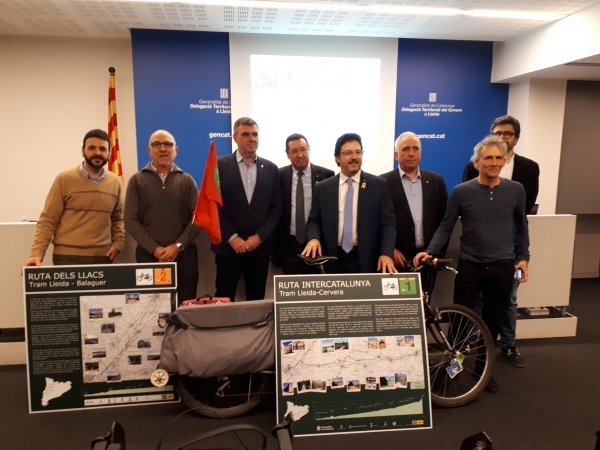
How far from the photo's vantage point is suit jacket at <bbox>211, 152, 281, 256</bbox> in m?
2.70

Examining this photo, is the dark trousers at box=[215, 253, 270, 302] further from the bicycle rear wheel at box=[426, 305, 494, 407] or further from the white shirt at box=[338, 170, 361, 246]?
the bicycle rear wheel at box=[426, 305, 494, 407]

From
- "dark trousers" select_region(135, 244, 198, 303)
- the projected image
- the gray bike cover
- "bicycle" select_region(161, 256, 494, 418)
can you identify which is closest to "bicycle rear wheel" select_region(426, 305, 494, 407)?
"bicycle" select_region(161, 256, 494, 418)

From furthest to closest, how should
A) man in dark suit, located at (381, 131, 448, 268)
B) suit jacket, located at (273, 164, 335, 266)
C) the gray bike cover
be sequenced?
suit jacket, located at (273, 164, 335, 266) → man in dark suit, located at (381, 131, 448, 268) → the gray bike cover

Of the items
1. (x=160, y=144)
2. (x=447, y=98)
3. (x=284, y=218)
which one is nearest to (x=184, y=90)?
(x=160, y=144)

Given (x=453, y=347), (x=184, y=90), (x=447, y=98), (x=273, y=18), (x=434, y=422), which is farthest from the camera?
(x=447, y=98)

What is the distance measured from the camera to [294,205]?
295 cm

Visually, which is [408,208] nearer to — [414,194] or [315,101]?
[414,194]

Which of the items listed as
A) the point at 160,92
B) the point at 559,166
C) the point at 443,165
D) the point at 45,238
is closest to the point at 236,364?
the point at 45,238

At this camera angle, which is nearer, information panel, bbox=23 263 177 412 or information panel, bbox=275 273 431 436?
information panel, bbox=275 273 431 436

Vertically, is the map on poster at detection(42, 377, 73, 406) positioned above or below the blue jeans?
below

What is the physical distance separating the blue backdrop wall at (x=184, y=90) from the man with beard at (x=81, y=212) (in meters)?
2.32

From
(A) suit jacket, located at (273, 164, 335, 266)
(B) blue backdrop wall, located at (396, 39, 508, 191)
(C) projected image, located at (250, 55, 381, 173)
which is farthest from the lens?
(B) blue backdrop wall, located at (396, 39, 508, 191)

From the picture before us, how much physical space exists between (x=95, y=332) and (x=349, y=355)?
56.3 inches

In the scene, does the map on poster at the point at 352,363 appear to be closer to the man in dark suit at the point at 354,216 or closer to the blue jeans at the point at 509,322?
the man in dark suit at the point at 354,216
